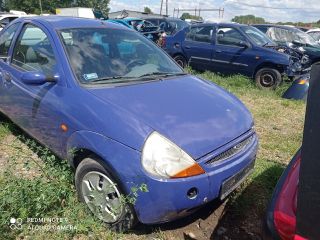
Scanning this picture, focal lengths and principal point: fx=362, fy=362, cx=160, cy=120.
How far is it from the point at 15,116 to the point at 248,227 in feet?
9.35

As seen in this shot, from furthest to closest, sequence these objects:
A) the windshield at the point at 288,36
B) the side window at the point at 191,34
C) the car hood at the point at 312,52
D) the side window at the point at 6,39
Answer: the windshield at the point at 288,36, the car hood at the point at 312,52, the side window at the point at 191,34, the side window at the point at 6,39

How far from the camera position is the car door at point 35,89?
A: 3.35 m

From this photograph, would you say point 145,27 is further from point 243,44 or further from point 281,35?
point 243,44

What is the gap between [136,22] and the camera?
652 inches

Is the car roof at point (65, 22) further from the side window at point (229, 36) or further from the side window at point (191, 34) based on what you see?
the side window at point (191, 34)

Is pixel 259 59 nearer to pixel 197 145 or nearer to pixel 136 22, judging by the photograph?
pixel 197 145

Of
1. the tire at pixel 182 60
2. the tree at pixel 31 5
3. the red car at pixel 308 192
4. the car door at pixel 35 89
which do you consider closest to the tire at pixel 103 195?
the car door at pixel 35 89

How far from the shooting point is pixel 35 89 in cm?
363

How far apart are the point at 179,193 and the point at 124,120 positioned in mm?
686

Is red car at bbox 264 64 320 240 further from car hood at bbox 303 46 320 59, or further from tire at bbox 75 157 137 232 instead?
car hood at bbox 303 46 320 59

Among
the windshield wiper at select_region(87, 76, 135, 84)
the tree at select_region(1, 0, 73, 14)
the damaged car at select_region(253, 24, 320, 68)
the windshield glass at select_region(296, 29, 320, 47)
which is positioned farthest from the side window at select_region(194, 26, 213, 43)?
the tree at select_region(1, 0, 73, 14)

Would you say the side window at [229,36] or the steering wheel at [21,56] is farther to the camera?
the side window at [229,36]

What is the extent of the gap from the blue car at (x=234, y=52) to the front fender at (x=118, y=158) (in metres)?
6.93

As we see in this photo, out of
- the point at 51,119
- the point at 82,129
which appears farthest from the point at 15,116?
the point at 82,129
